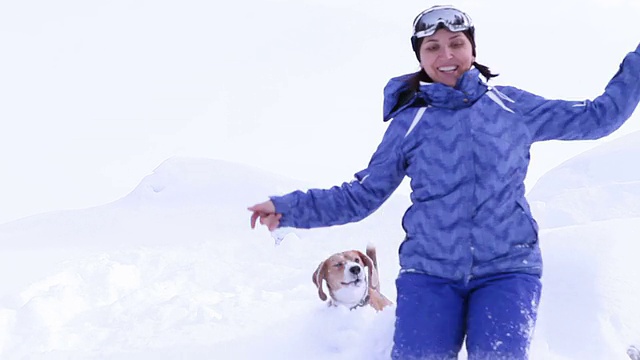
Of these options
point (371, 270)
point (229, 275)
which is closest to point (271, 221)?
point (371, 270)

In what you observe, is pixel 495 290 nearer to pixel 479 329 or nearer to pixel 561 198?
pixel 479 329

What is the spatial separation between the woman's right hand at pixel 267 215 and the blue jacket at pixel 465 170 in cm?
3

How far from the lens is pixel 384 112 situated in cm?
304

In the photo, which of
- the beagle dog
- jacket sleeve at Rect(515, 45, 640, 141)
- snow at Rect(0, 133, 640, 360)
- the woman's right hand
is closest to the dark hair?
jacket sleeve at Rect(515, 45, 640, 141)

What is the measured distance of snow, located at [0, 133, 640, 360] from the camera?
4.50 meters

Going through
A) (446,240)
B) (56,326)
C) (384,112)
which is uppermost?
(384,112)

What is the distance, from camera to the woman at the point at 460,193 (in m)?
2.67

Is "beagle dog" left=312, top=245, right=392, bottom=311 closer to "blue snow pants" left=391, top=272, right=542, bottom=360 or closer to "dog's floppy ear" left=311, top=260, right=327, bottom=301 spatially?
"dog's floppy ear" left=311, top=260, right=327, bottom=301

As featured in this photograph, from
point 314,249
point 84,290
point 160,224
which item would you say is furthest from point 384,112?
point 160,224

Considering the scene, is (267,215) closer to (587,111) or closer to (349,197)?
(349,197)

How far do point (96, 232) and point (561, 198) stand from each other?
7.33m

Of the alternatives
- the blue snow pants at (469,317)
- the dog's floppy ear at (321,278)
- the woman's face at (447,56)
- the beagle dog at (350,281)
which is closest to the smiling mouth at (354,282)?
the beagle dog at (350,281)

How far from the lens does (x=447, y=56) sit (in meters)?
2.90

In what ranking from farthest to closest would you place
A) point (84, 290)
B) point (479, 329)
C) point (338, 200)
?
point (84, 290), point (338, 200), point (479, 329)
